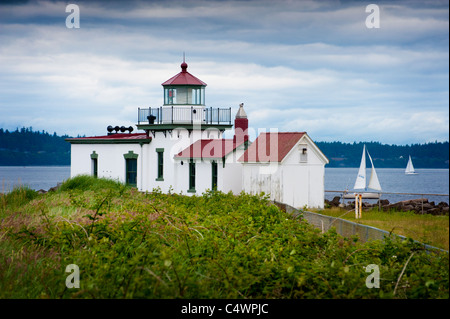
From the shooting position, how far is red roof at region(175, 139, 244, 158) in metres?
32.1

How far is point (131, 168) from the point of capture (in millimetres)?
36625

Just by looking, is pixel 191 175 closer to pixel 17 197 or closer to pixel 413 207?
pixel 413 207

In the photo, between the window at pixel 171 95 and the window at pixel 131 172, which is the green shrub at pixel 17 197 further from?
the window at pixel 131 172

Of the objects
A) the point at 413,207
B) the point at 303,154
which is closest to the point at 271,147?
the point at 303,154

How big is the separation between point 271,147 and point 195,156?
14.8 feet

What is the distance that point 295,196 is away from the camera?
30.2 meters

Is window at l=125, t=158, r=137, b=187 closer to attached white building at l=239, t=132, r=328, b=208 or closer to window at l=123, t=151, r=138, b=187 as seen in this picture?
window at l=123, t=151, r=138, b=187

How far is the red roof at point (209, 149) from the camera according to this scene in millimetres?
32094

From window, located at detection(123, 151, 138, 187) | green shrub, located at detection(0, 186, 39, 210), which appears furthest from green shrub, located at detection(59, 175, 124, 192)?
window, located at detection(123, 151, 138, 187)

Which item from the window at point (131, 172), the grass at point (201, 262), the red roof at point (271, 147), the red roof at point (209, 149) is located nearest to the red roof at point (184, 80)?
the red roof at point (209, 149)
